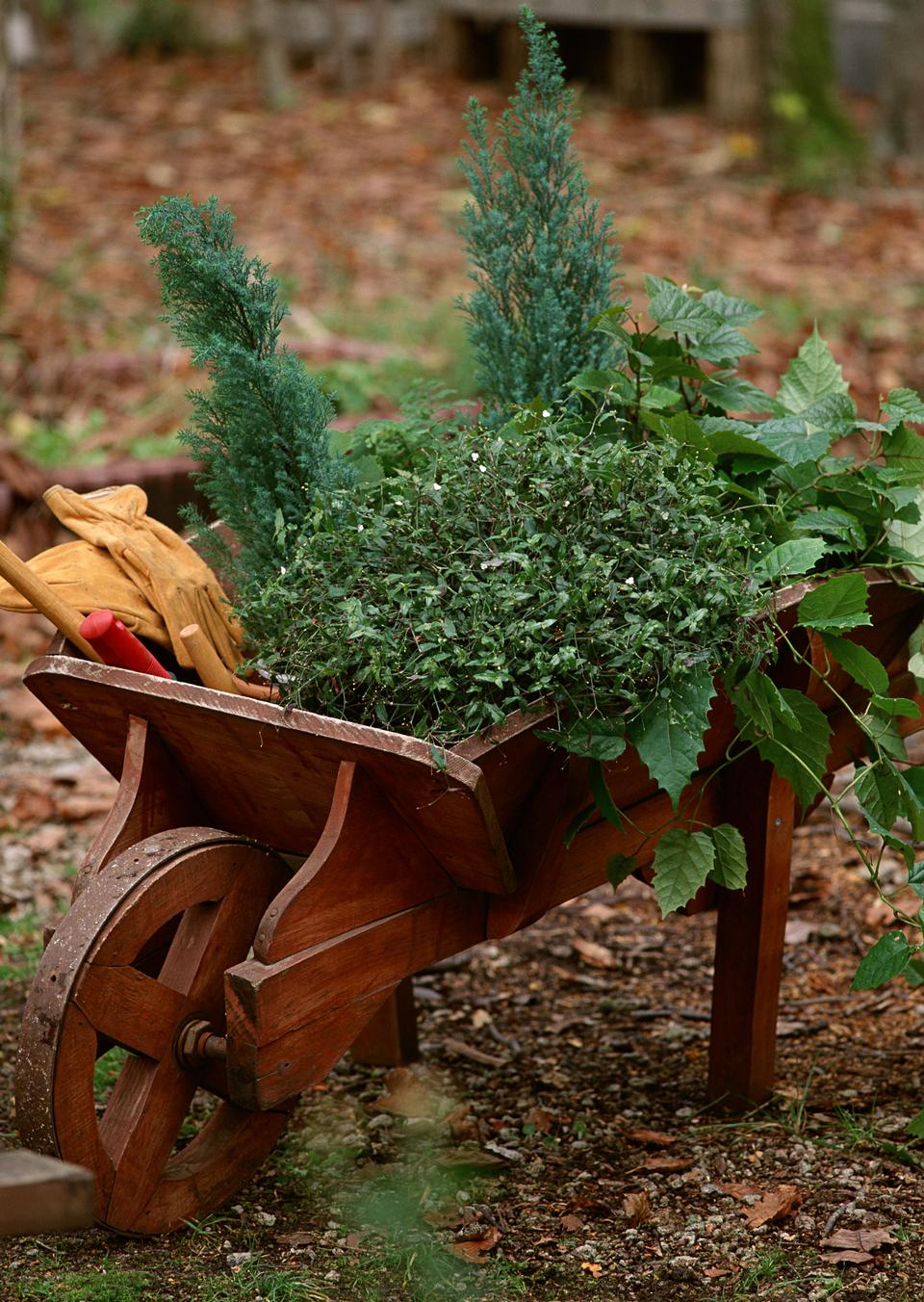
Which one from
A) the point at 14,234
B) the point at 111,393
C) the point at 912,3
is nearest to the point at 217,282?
the point at 111,393

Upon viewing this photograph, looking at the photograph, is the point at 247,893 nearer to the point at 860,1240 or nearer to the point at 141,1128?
the point at 141,1128

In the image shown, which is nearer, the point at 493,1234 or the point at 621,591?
the point at 621,591

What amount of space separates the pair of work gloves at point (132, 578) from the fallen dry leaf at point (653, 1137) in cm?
108

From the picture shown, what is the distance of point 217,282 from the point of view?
2.42 meters

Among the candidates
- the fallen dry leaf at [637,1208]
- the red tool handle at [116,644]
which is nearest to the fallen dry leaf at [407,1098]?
the fallen dry leaf at [637,1208]

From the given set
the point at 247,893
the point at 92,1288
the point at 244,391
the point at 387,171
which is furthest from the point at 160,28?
the point at 92,1288

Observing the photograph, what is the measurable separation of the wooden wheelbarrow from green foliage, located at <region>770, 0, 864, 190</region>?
6937mm

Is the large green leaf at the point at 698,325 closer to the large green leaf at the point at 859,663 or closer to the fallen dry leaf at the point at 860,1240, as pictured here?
the large green leaf at the point at 859,663

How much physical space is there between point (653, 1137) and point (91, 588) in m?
1.33

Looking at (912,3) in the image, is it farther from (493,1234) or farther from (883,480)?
(493,1234)

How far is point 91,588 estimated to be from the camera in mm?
2438

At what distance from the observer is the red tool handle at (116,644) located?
7.68 ft

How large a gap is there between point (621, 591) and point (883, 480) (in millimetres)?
591

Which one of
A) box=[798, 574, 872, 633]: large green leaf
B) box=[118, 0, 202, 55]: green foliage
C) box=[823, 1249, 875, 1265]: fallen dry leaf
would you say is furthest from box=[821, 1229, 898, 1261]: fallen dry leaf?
box=[118, 0, 202, 55]: green foliage
